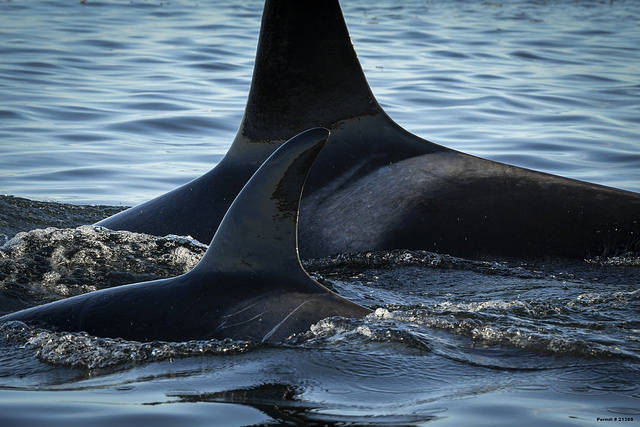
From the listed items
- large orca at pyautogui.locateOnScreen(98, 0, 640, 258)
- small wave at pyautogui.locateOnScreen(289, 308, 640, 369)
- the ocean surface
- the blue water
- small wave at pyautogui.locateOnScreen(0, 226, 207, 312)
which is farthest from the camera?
the blue water

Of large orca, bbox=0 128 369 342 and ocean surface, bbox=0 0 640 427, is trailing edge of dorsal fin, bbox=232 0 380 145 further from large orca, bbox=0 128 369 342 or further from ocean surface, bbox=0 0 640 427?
large orca, bbox=0 128 369 342

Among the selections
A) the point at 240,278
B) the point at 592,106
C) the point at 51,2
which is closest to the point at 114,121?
the point at 592,106

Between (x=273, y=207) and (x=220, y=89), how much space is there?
986 centimetres

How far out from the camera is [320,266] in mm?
5746

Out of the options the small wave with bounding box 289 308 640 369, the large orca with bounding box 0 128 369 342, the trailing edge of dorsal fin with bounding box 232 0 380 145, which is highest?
the trailing edge of dorsal fin with bounding box 232 0 380 145

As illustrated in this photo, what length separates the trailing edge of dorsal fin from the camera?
5.80 meters

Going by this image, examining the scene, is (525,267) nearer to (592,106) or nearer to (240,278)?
(240,278)

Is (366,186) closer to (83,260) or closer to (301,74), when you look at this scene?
(301,74)

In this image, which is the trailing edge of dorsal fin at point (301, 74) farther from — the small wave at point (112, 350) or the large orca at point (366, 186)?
the small wave at point (112, 350)

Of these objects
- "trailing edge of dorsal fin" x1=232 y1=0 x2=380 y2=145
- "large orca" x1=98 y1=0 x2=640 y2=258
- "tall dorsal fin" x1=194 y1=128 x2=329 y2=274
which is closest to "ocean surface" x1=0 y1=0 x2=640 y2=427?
"large orca" x1=98 y1=0 x2=640 y2=258

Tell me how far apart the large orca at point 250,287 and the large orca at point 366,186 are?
1759 millimetres

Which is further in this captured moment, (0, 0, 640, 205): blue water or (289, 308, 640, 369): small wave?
(0, 0, 640, 205): blue water

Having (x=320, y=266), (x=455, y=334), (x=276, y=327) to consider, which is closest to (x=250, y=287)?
(x=276, y=327)

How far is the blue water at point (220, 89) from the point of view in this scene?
10195 mm
